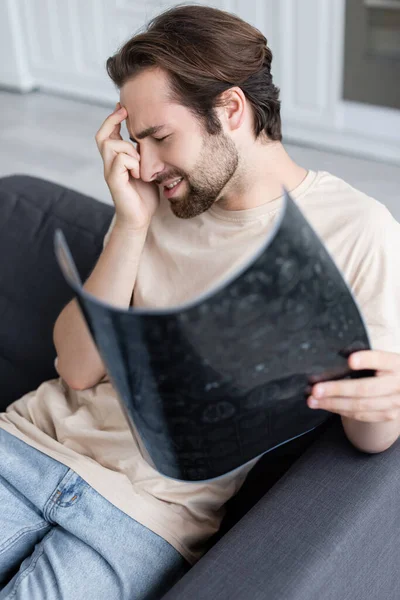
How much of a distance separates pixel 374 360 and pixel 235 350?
0.70 feet

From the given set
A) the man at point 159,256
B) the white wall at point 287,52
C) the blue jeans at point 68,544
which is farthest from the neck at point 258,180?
the white wall at point 287,52

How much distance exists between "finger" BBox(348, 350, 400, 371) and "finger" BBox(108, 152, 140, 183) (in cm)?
57

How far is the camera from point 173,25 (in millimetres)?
1260

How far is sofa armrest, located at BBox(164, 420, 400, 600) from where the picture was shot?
95 cm

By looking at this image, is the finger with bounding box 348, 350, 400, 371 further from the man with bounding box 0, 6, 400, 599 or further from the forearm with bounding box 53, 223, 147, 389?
the forearm with bounding box 53, 223, 147, 389

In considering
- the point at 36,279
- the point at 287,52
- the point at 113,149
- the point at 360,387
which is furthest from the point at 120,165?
the point at 287,52

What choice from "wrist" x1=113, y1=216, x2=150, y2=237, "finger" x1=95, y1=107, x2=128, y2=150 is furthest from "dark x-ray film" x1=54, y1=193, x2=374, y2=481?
"finger" x1=95, y1=107, x2=128, y2=150

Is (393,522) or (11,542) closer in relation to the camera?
(393,522)

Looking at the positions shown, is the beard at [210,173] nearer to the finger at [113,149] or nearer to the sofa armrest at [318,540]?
the finger at [113,149]

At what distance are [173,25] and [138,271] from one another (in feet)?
1.32

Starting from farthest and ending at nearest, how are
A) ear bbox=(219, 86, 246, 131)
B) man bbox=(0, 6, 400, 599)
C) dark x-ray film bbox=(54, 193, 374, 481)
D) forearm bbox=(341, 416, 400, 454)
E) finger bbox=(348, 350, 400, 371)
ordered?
ear bbox=(219, 86, 246, 131)
man bbox=(0, 6, 400, 599)
forearm bbox=(341, 416, 400, 454)
finger bbox=(348, 350, 400, 371)
dark x-ray film bbox=(54, 193, 374, 481)

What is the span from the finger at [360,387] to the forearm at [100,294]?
46 centimetres

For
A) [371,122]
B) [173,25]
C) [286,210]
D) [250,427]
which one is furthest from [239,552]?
[371,122]

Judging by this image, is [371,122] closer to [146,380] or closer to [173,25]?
[173,25]
